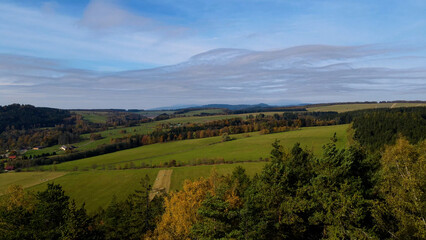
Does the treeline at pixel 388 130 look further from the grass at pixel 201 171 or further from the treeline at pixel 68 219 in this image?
the treeline at pixel 68 219

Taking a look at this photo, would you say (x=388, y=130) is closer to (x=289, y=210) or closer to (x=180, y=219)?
(x=289, y=210)

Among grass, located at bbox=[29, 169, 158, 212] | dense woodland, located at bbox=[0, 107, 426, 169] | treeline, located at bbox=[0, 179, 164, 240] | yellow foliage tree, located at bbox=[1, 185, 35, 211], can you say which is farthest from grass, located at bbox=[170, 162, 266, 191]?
treeline, located at bbox=[0, 179, 164, 240]

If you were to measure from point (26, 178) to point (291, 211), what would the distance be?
87.1 metres

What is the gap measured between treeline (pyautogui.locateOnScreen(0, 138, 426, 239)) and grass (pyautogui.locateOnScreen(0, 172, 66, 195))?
5417 centimetres

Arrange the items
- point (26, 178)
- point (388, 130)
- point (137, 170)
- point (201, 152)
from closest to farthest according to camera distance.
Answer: point (388, 130)
point (26, 178)
point (137, 170)
point (201, 152)

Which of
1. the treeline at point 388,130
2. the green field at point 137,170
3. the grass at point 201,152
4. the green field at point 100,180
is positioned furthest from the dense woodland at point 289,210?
the grass at point 201,152

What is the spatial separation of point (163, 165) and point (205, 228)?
6699cm

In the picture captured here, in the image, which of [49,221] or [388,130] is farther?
[388,130]

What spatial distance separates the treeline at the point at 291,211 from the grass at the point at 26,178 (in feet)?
178

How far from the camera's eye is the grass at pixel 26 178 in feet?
213

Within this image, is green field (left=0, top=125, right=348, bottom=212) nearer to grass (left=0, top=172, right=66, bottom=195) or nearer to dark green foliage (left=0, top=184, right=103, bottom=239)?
grass (left=0, top=172, right=66, bottom=195)

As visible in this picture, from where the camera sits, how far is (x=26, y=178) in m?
71.0

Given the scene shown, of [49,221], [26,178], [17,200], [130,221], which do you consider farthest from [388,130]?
[26,178]

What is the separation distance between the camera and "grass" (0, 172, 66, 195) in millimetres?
64838
